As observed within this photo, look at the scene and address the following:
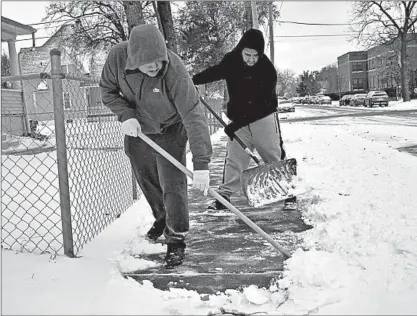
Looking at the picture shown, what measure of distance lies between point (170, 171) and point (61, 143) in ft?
2.32

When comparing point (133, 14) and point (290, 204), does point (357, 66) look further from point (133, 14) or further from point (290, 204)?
point (290, 204)

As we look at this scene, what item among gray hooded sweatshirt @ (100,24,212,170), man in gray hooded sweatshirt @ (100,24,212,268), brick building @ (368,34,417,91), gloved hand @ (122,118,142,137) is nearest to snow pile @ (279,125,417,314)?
man in gray hooded sweatshirt @ (100,24,212,268)

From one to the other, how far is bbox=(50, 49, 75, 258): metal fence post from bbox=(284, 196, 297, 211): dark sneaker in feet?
6.75

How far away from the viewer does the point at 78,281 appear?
2482mm

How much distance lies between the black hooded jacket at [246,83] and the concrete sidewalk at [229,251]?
91 centimetres

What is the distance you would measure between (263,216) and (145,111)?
1630 mm

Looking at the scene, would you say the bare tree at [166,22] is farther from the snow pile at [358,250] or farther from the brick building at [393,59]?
the brick building at [393,59]

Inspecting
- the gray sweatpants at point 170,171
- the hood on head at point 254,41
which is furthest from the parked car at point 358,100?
the gray sweatpants at point 170,171

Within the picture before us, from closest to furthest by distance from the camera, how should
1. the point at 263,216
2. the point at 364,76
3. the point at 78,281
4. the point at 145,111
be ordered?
the point at 78,281, the point at 145,111, the point at 263,216, the point at 364,76

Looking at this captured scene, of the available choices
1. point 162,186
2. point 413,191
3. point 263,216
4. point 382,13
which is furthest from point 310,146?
point 382,13

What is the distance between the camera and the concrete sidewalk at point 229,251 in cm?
263

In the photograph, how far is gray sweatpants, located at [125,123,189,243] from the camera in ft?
9.75

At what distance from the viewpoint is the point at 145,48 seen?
264cm

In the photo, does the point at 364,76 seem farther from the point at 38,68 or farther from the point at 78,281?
the point at 78,281
